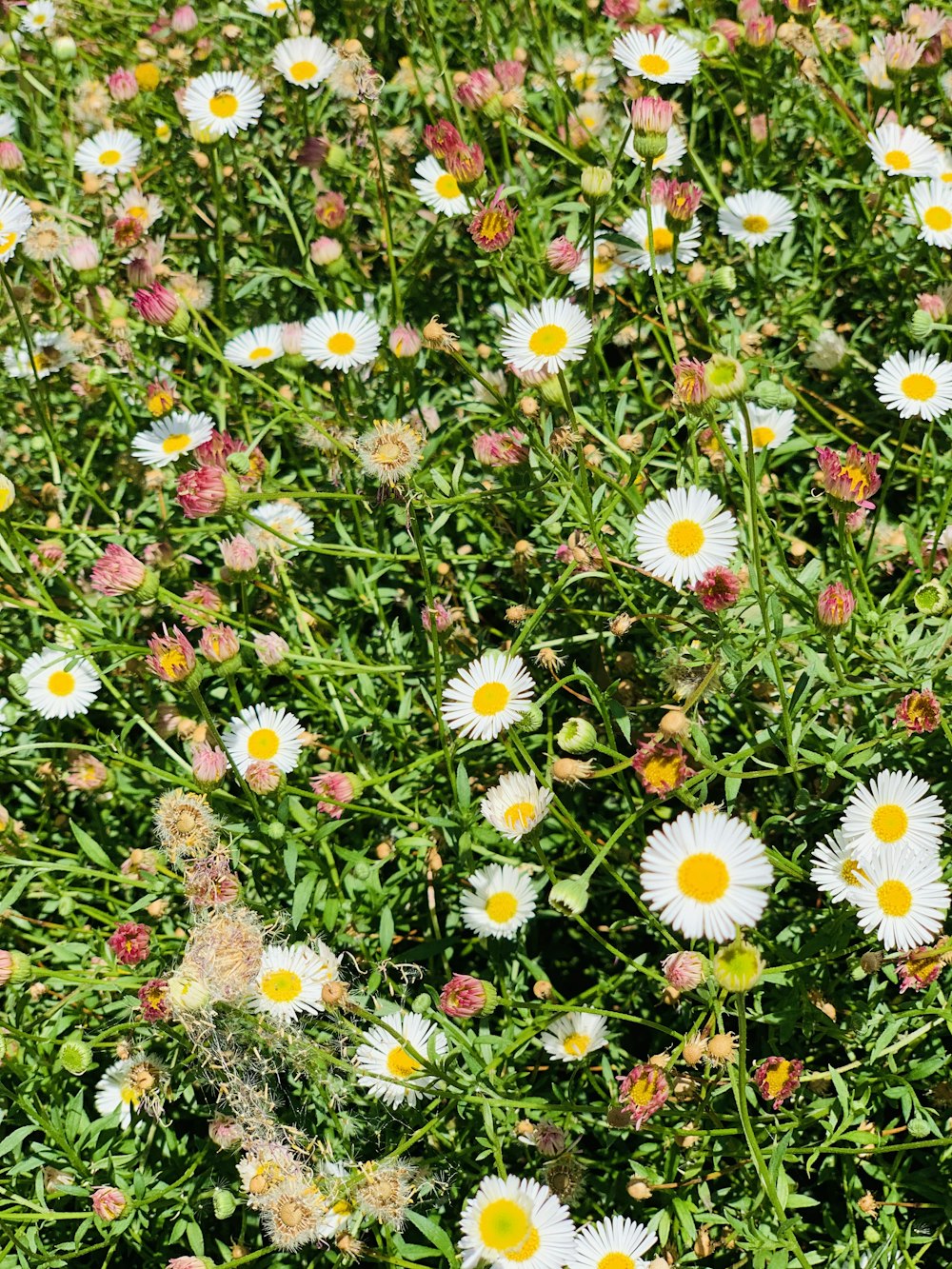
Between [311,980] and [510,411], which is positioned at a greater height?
[510,411]

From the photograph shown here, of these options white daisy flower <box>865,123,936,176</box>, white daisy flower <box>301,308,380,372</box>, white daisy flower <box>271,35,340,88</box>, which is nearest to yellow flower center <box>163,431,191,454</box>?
white daisy flower <box>301,308,380,372</box>

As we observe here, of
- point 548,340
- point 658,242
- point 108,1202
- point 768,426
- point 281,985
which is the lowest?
point 108,1202

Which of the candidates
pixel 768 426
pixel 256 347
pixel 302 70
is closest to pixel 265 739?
pixel 256 347

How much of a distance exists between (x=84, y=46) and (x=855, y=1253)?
12.6ft

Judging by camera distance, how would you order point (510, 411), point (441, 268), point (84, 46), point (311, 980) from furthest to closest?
point (84, 46) < point (441, 268) < point (510, 411) < point (311, 980)

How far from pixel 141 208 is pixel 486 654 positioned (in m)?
1.83

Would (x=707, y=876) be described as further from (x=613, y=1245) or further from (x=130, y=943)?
(x=130, y=943)

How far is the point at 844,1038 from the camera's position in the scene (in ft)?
6.86

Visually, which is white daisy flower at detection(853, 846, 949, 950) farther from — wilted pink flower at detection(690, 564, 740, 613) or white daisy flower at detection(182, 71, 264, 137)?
white daisy flower at detection(182, 71, 264, 137)

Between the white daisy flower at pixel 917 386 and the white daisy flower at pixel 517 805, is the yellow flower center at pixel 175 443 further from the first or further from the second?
the white daisy flower at pixel 917 386

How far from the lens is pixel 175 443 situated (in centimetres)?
289

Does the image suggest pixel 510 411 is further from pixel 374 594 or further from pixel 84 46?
pixel 84 46

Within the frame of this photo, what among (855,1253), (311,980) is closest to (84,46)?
(311,980)

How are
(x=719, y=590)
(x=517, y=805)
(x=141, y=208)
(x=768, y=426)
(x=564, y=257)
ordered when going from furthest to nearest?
1. (x=141, y=208)
2. (x=768, y=426)
3. (x=564, y=257)
4. (x=517, y=805)
5. (x=719, y=590)
